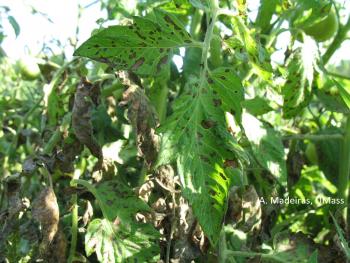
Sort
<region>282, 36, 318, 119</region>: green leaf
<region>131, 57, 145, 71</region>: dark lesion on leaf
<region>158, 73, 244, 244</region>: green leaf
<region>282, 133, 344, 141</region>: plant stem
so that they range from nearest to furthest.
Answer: <region>158, 73, 244, 244</region>: green leaf → <region>131, 57, 145, 71</region>: dark lesion on leaf → <region>282, 36, 318, 119</region>: green leaf → <region>282, 133, 344, 141</region>: plant stem

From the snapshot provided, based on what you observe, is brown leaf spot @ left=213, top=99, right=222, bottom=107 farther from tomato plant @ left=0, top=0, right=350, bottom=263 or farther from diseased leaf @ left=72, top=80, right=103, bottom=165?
diseased leaf @ left=72, top=80, right=103, bottom=165

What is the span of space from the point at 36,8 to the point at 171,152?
0.90 meters

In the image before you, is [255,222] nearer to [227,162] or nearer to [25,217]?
[227,162]

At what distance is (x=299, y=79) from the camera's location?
954 mm

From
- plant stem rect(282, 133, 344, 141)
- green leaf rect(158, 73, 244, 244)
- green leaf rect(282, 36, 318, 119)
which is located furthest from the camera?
plant stem rect(282, 133, 344, 141)

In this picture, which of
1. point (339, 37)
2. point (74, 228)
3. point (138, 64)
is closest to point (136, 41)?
point (138, 64)

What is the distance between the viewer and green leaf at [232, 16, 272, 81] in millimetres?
766

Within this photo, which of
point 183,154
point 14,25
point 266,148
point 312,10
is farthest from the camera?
point 14,25

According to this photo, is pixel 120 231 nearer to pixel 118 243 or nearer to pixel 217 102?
pixel 118 243

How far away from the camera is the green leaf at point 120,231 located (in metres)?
0.81

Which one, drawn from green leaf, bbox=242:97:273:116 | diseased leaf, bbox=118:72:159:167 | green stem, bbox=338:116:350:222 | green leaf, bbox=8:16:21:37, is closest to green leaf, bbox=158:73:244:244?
diseased leaf, bbox=118:72:159:167

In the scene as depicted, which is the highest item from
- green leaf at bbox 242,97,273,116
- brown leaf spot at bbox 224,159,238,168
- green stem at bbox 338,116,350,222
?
green leaf at bbox 242,97,273,116

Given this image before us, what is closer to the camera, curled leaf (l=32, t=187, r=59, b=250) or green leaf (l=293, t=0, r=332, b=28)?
curled leaf (l=32, t=187, r=59, b=250)

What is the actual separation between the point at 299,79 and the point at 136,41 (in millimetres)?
343
